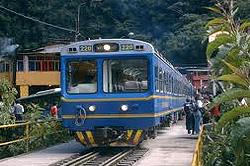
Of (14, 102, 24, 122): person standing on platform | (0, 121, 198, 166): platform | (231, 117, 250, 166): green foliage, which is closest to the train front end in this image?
(0, 121, 198, 166): platform

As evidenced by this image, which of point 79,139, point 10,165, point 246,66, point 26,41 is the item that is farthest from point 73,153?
point 26,41

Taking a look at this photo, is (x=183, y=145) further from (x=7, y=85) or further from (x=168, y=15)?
(x=168, y=15)

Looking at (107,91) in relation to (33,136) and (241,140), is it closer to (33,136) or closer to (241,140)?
(33,136)

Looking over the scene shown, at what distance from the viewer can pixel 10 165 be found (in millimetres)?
11586

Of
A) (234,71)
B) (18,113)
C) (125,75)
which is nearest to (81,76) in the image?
(125,75)

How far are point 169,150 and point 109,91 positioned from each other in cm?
236

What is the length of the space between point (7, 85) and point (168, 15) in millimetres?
36009

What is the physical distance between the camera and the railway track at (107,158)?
11.8m

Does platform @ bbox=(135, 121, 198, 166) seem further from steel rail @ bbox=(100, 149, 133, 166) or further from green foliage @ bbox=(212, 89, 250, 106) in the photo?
green foliage @ bbox=(212, 89, 250, 106)

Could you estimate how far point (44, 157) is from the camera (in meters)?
13.0

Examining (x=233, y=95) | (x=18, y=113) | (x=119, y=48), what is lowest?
(x=18, y=113)

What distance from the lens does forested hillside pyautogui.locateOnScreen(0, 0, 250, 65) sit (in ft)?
159

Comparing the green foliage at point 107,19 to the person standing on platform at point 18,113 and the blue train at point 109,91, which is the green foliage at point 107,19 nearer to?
the person standing on platform at point 18,113

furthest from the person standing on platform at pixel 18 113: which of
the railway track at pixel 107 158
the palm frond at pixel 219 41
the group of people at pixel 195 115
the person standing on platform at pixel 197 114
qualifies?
the palm frond at pixel 219 41
